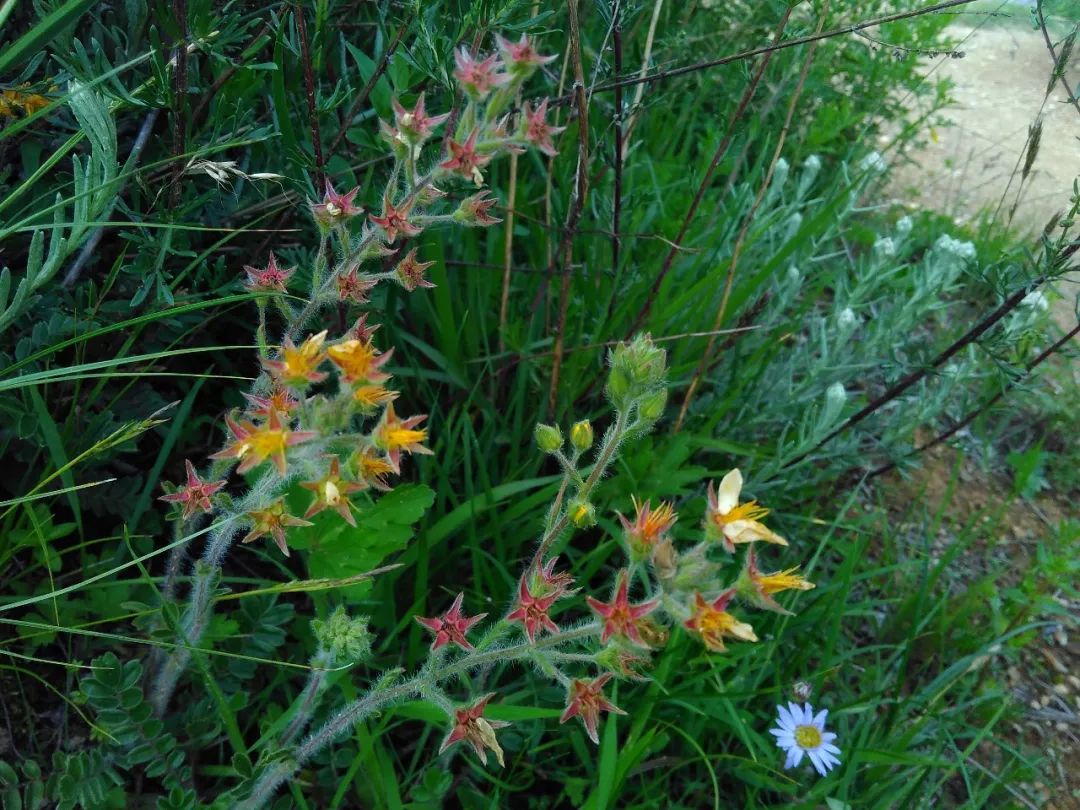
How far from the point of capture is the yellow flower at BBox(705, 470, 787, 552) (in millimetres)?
1256

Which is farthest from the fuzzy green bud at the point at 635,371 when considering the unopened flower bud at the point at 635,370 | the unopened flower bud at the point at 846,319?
the unopened flower bud at the point at 846,319

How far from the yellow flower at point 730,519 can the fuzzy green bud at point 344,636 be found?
58cm

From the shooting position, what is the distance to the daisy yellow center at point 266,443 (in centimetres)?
119

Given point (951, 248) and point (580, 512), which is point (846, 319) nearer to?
point (951, 248)

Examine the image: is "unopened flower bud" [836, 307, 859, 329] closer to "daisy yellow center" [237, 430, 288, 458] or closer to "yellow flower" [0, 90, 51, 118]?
"daisy yellow center" [237, 430, 288, 458]

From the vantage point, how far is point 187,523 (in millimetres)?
1592

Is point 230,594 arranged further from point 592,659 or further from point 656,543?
point 656,543

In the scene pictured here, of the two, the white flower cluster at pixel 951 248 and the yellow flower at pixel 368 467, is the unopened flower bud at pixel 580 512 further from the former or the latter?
the white flower cluster at pixel 951 248

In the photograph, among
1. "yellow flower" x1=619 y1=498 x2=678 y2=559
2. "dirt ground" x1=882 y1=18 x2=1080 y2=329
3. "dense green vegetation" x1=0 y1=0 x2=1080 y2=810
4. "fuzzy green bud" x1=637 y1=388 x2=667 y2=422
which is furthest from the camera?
"dirt ground" x1=882 y1=18 x2=1080 y2=329

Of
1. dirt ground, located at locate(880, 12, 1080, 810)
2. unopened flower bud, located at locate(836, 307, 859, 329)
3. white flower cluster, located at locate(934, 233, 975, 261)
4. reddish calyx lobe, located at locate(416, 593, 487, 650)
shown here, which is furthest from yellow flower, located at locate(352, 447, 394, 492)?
white flower cluster, located at locate(934, 233, 975, 261)

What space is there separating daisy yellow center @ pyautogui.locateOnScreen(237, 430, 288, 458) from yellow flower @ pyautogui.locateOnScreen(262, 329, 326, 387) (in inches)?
3.0

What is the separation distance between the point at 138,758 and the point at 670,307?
1617mm

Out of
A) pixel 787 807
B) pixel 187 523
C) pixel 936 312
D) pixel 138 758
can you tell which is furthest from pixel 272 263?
pixel 936 312

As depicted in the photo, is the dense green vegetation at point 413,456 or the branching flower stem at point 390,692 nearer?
the branching flower stem at point 390,692
